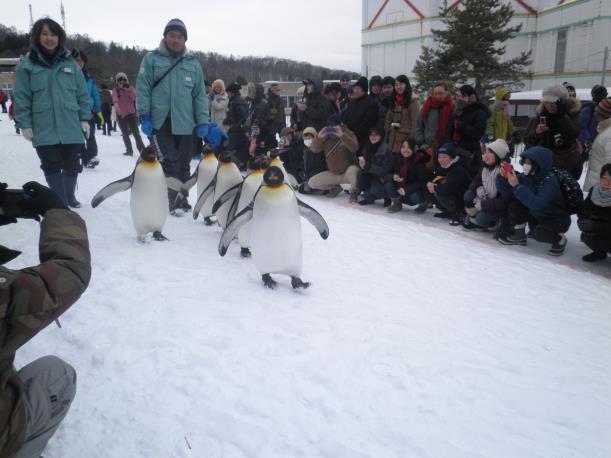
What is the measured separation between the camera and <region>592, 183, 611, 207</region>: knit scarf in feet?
11.0

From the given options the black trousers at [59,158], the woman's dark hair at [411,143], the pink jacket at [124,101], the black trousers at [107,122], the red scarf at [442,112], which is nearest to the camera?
the black trousers at [59,158]

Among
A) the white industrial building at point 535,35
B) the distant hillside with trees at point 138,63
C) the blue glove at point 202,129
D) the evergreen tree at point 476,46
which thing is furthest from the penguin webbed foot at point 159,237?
the distant hillside with trees at point 138,63

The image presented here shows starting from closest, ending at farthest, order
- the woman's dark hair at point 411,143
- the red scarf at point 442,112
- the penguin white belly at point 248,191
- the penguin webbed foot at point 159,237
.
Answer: the penguin white belly at point 248,191 < the penguin webbed foot at point 159,237 < the woman's dark hair at point 411,143 < the red scarf at point 442,112

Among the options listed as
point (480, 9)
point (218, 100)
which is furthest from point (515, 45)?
point (218, 100)

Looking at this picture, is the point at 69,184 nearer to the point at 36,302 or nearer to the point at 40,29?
the point at 40,29

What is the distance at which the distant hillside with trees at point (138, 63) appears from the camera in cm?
4144

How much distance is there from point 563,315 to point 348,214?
265cm

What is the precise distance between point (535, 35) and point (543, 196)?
23.8 meters

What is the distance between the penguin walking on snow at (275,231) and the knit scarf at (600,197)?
2.27 meters

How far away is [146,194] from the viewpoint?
3482mm

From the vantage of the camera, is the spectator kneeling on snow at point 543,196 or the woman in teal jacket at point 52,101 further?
the spectator kneeling on snow at point 543,196

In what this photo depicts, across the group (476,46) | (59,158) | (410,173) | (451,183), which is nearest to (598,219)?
(451,183)

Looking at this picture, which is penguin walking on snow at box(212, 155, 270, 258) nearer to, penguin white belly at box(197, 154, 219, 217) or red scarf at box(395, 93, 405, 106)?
penguin white belly at box(197, 154, 219, 217)

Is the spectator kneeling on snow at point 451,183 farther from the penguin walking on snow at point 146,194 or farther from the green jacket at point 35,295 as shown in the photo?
the green jacket at point 35,295
